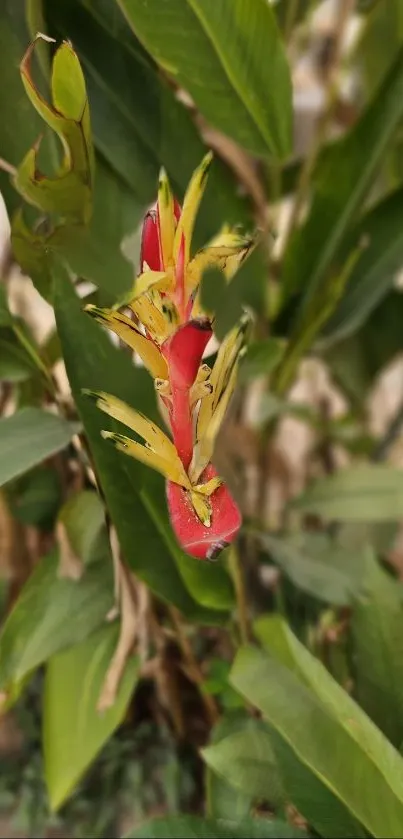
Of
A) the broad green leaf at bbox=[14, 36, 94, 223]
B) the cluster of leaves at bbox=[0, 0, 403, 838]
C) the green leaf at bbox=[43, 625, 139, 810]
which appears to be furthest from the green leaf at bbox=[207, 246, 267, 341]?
the green leaf at bbox=[43, 625, 139, 810]

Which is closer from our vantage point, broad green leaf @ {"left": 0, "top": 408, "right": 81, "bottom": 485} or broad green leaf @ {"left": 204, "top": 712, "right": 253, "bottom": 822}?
broad green leaf @ {"left": 0, "top": 408, "right": 81, "bottom": 485}

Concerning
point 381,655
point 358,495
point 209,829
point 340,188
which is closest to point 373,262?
point 340,188

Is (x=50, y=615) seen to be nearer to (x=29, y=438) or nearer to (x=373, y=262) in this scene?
(x=29, y=438)

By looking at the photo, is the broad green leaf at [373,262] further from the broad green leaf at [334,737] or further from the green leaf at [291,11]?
the broad green leaf at [334,737]

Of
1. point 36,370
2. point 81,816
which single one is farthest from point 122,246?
point 81,816

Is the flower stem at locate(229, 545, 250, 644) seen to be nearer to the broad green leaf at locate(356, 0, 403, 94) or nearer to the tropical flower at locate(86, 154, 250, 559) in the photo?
the tropical flower at locate(86, 154, 250, 559)

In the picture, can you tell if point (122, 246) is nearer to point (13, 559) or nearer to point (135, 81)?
point (135, 81)
